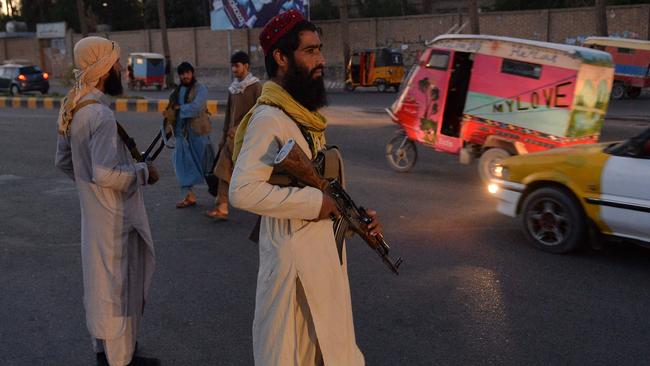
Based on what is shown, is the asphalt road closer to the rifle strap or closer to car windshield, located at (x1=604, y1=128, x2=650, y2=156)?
car windshield, located at (x1=604, y1=128, x2=650, y2=156)

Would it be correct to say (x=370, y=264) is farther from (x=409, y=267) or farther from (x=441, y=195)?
(x=441, y=195)

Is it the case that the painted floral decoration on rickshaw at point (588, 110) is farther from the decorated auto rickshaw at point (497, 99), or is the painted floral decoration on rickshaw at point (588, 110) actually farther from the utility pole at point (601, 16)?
the utility pole at point (601, 16)

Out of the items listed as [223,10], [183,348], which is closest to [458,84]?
[183,348]

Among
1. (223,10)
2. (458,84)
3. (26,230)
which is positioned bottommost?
(26,230)

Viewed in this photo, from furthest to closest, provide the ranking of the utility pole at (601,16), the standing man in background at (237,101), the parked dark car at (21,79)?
the parked dark car at (21,79)
the utility pole at (601,16)
the standing man in background at (237,101)

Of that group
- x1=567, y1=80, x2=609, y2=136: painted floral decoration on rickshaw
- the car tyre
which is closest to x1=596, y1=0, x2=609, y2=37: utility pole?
the car tyre

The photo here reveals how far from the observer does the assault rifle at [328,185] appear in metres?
2.17

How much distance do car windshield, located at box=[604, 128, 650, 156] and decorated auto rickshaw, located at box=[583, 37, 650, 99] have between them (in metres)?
18.8

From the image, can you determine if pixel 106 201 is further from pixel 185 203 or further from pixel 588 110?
pixel 588 110

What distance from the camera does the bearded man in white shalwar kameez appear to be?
226 cm

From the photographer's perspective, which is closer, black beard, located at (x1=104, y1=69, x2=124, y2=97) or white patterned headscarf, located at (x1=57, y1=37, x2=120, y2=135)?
white patterned headscarf, located at (x1=57, y1=37, x2=120, y2=135)

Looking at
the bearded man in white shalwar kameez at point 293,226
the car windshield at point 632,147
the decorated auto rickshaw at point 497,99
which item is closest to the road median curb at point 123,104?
the decorated auto rickshaw at point 497,99

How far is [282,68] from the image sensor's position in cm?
237

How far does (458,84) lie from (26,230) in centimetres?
618
